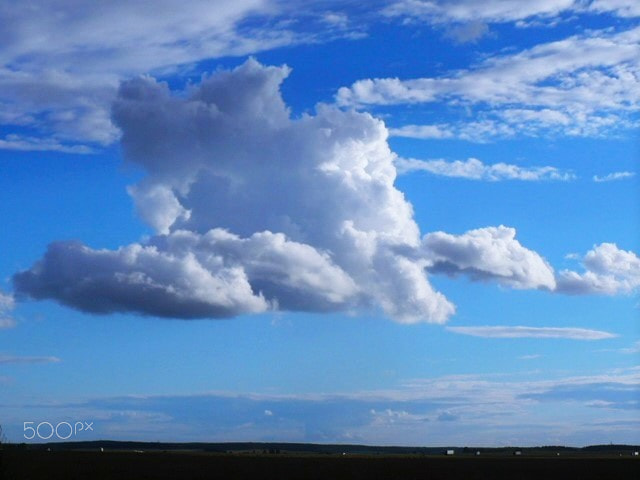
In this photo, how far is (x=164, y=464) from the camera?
17012 centimetres

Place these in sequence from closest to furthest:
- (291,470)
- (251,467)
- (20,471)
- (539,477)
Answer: (20,471), (539,477), (291,470), (251,467)

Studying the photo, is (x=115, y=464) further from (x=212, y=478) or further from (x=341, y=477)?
(x=341, y=477)

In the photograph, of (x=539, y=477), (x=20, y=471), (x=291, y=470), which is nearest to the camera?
(x=20, y=471)

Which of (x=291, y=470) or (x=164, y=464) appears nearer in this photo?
(x=291, y=470)

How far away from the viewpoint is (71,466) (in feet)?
511

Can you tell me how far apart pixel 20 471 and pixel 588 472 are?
283 ft

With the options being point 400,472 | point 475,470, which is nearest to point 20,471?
point 400,472

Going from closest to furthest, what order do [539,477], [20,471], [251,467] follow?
1. [20,471]
2. [539,477]
3. [251,467]

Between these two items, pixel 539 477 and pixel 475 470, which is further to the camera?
pixel 475 470

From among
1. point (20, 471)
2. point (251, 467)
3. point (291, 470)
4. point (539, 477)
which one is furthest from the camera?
point (251, 467)

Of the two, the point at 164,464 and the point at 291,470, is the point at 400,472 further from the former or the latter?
the point at 164,464

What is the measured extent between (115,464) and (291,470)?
31953 millimetres

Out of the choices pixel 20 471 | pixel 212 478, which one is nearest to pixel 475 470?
pixel 212 478

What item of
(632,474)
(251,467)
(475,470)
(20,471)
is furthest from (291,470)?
(632,474)
